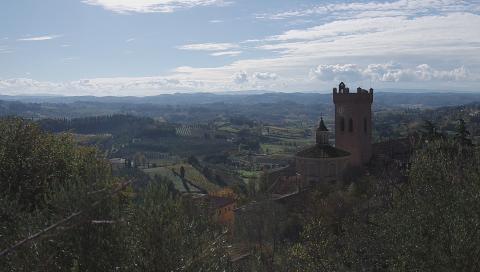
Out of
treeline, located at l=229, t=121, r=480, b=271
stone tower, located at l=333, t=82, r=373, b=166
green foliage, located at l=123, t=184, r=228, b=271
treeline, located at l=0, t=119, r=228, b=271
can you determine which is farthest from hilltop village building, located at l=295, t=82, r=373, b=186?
green foliage, located at l=123, t=184, r=228, b=271

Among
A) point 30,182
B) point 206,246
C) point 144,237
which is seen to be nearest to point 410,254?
point 206,246

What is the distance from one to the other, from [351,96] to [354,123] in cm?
393

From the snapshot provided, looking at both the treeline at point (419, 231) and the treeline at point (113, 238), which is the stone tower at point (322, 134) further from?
the treeline at point (113, 238)

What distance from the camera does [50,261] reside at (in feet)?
51.6

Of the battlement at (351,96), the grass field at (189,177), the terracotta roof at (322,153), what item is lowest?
the grass field at (189,177)

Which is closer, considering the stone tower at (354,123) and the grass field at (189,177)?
the stone tower at (354,123)

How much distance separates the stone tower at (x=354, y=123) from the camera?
6609cm

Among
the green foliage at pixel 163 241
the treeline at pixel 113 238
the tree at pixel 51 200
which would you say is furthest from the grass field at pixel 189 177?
the green foliage at pixel 163 241

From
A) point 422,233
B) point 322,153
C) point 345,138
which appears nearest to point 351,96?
point 345,138

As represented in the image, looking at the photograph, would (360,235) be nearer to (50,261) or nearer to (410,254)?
(410,254)

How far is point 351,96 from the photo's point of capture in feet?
219

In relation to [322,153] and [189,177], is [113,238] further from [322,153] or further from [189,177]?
[189,177]

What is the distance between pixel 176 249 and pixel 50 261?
14.0 ft

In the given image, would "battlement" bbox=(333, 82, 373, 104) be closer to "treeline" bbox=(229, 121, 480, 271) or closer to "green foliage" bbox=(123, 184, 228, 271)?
"treeline" bbox=(229, 121, 480, 271)
